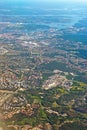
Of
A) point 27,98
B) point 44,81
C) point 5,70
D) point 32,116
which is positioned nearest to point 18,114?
point 32,116

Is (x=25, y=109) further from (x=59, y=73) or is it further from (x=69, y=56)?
(x=69, y=56)

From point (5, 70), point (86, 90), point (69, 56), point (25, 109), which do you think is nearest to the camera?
point (25, 109)

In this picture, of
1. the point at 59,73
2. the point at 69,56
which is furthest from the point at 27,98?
the point at 69,56

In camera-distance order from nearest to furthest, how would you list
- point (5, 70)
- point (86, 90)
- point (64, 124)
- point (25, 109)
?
1. point (64, 124)
2. point (25, 109)
3. point (86, 90)
4. point (5, 70)

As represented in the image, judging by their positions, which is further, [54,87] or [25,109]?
[54,87]

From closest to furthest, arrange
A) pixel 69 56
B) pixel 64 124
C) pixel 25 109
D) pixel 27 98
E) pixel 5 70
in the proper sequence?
pixel 64 124 < pixel 25 109 < pixel 27 98 < pixel 5 70 < pixel 69 56

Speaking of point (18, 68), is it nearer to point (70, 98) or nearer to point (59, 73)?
point (59, 73)

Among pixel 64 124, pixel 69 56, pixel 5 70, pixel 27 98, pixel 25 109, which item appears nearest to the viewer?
pixel 64 124

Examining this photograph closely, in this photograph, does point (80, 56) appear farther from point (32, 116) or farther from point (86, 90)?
point (32, 116)

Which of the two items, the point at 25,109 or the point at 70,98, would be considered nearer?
the point at 25,109
